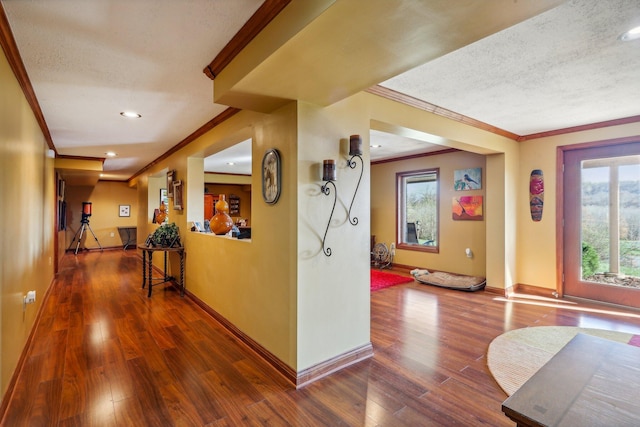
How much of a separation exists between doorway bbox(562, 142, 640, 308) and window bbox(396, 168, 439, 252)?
1958 mm

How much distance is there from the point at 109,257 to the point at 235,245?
22.4ft

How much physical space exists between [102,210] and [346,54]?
10.7 meters

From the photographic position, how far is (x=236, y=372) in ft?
7.72

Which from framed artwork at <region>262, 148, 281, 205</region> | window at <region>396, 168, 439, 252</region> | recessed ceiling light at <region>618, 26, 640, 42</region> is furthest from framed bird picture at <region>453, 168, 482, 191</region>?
framed artwork at <region>262, 148, 281, 205</region>

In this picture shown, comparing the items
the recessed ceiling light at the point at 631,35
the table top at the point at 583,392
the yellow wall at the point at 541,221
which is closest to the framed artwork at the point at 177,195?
the table top at the point at 583,392

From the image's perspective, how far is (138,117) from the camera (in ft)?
11.0

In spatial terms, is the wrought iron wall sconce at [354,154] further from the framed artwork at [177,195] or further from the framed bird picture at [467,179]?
the framed bird picture at [467,179]

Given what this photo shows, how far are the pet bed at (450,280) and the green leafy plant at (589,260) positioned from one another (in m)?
1.21

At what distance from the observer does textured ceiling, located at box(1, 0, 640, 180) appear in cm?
147

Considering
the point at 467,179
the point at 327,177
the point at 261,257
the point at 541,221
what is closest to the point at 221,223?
the point at 261,257

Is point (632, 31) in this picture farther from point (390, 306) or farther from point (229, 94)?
point (390, 306)

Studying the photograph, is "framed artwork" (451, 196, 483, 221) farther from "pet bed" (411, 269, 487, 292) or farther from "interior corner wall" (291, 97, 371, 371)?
"interior corner wall" (291, 97, 371, 371)

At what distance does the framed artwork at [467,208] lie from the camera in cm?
509

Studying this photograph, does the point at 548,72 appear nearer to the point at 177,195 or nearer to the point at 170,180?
the point at 177,195
